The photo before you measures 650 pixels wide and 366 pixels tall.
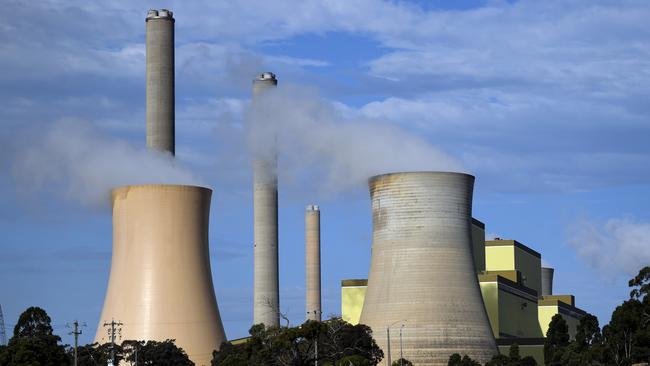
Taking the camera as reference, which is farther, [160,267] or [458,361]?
[458,361]

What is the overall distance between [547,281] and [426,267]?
197 feet

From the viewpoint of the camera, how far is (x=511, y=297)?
8769cm

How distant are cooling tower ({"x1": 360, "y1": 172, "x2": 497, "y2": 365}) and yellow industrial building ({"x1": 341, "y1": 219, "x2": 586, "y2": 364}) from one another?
771 inches

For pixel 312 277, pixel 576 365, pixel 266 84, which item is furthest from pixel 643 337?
pixel 312 277

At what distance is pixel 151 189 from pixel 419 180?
12939mm

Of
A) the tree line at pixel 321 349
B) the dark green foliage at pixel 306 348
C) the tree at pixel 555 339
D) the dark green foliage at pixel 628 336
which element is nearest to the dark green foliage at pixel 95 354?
the tree line at pixel 321 349

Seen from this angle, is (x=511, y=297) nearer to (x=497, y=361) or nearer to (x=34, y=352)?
(x=497, y=361)

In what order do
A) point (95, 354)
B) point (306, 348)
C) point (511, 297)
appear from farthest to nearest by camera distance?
point (511, 297) → point (95, 354) → point (306, 348)

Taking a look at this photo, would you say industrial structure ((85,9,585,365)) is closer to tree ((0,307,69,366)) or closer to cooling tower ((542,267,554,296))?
tree ((0,307,69,366))

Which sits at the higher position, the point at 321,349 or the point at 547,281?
the point at 547,281

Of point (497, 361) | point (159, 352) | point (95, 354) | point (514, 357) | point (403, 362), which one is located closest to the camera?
point (159, 352)

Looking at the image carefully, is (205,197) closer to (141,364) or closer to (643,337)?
(141,364)

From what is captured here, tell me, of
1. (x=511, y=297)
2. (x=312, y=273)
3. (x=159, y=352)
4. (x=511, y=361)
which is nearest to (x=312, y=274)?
(x=312, y=273)

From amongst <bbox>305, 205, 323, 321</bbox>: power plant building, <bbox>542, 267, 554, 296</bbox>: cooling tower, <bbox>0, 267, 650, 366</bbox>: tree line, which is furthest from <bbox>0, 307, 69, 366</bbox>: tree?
<bbox>542, 267, 554, 296</bbox>: cooling tower
